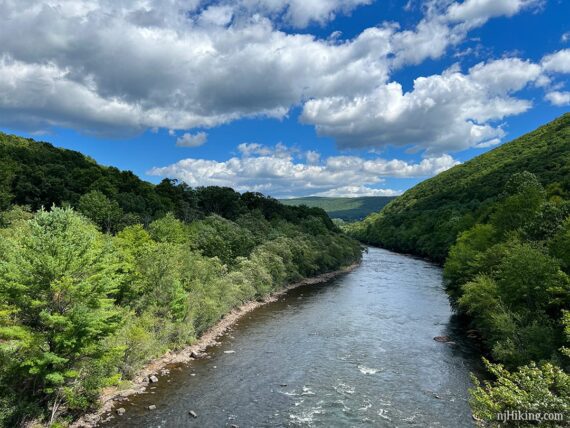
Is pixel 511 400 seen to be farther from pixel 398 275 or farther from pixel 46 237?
pixel 398 275

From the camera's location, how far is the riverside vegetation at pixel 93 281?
76.4ft

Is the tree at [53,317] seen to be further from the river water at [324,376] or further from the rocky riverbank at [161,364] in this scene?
the river water at [324,376]

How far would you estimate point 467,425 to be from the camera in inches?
1041

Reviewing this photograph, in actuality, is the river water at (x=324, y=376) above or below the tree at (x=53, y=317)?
below

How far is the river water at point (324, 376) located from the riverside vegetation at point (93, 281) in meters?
3.98

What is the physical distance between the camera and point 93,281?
25531mm

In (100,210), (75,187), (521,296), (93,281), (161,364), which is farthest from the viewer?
(75,187)

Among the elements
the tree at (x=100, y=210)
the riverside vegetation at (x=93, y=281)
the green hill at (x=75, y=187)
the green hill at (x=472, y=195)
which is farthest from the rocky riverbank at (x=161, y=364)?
the green hill at (x=472, y=195)

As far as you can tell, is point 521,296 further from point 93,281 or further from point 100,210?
point 100,210

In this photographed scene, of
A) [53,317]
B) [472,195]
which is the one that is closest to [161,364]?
[53,317]

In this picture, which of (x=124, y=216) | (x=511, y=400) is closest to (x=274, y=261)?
(x=124, y=216)

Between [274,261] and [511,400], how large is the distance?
6214 centimetres

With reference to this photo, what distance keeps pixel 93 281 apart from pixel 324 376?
2123 cm

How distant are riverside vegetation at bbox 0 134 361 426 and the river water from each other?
398 cm
